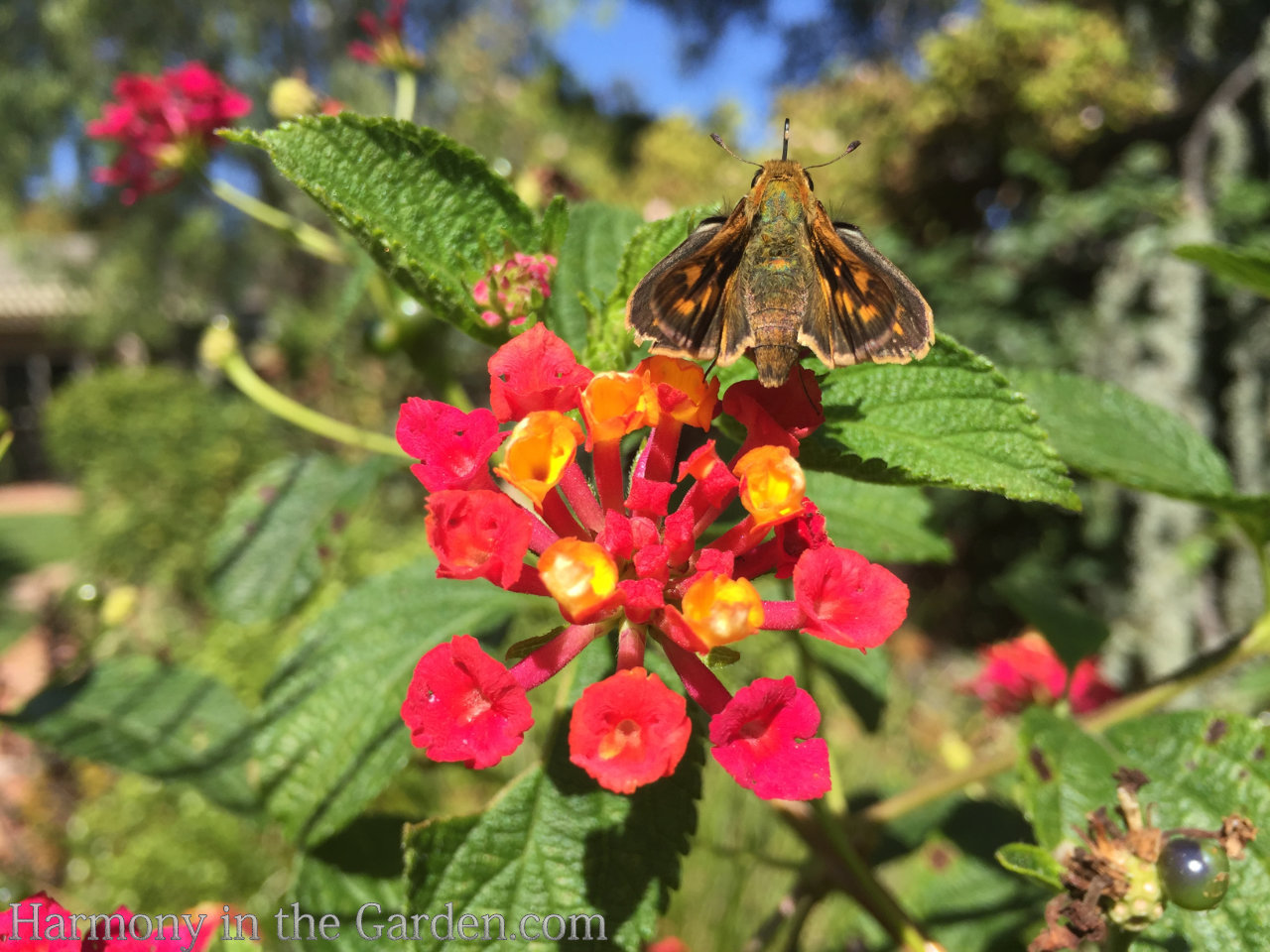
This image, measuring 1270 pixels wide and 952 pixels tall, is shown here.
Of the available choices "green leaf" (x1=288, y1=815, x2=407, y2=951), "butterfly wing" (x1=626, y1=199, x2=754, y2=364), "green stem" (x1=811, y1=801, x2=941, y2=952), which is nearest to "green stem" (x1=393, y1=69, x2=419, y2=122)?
"butterfly wing" (x1=626, y1=199, x2=754, y2=364)

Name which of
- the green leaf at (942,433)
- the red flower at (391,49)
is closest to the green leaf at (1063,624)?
the green leaf at (942,433)

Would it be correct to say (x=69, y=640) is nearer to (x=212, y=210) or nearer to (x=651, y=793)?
(x=651, y=793)

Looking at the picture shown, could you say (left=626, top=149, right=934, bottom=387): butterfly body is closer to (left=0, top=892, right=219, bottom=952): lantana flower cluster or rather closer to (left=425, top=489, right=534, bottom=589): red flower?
(left=425, top=489, right=534, bottom=589): red flower

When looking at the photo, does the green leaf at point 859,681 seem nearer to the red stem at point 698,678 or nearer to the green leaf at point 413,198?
the red stem at point 698,678

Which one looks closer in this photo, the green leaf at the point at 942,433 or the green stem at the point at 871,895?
the green leaf at the point at 942,433

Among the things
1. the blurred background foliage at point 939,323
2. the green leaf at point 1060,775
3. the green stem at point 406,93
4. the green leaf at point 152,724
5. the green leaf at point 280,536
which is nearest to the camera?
the green leaf at point 1060,775

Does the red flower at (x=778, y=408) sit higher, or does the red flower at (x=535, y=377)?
the red flower at (x=535, y=377)

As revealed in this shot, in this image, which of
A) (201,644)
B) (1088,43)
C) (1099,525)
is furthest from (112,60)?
(1099,525)
